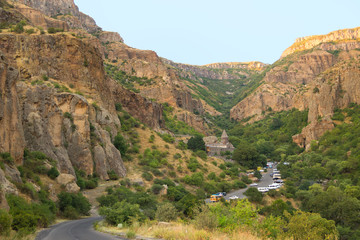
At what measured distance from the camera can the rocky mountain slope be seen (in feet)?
266

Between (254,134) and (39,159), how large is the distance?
9398cm

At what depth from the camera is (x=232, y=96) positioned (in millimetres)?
193750

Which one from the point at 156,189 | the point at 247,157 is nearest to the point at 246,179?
the point at 247,157

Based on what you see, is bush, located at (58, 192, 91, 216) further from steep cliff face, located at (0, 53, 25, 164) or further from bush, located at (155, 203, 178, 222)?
bush, located at (155, 203, 178, 222)

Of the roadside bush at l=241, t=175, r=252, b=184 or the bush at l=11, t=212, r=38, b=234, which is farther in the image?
the roadside bush at l=241, t=175, r=252, b=184

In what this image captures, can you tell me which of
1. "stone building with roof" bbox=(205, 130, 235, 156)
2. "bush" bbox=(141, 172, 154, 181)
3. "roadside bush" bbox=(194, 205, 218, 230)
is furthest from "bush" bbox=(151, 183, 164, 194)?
"stone building with roof" bbox=(205, 130, 235, 156)

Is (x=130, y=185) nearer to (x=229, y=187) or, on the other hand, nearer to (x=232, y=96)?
(x=229, y=187)

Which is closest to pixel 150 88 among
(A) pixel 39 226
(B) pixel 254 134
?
(B) pixel 254 134

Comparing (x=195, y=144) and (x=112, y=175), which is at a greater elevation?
(x=112, y=175)

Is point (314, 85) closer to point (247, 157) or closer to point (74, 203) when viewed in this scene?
A: point (247, 157)

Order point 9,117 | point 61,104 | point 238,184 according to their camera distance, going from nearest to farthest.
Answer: point 9,117
point 61,104
point 238,184

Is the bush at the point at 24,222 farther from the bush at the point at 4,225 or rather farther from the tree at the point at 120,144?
the tree at the point at 120,144

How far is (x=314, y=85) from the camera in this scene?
9131 cm

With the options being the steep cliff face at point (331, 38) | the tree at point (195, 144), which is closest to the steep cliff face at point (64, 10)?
the tree at point (195, 144)
